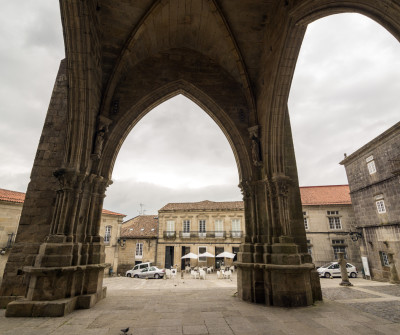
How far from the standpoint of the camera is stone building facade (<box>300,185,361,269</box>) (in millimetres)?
18953

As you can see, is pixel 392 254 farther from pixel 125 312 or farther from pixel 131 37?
pixel 131 37

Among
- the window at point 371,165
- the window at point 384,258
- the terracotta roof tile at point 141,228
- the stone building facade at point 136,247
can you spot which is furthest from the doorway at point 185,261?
the window at point 371,165

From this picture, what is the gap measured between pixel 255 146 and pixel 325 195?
1883cm

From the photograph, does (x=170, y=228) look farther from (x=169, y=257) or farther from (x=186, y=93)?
(x=186, y=93)

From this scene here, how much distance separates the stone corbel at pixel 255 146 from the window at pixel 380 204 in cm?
1161

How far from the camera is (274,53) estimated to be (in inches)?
224

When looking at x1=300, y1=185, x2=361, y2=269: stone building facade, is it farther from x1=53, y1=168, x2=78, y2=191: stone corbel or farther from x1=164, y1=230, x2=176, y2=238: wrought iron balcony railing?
x1=53, y1=168, x2=78, y2=191: stone corbel

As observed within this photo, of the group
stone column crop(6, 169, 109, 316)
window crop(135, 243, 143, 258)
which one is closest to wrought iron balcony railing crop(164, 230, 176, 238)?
window crop(135, 243, 143, 258)

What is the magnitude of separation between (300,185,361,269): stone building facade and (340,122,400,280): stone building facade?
4675mm

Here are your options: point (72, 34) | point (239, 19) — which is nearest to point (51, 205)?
point (72, 34)

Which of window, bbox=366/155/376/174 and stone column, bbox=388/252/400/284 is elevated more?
window, bbox=366/155/376/174

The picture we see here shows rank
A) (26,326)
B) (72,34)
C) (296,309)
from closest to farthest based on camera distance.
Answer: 1. (26,326)
2. (296,309)
3. (72,34)

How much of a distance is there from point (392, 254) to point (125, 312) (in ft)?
47.4

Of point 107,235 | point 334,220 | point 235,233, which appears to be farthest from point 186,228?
point 334,220
